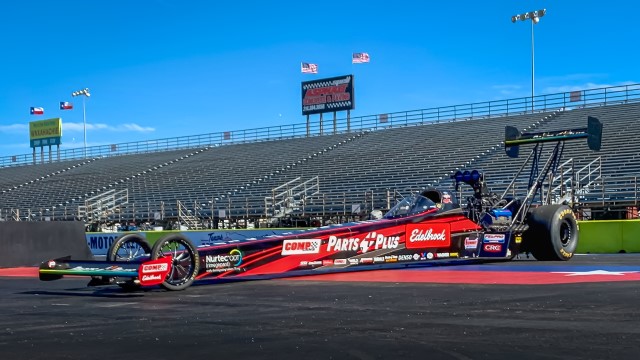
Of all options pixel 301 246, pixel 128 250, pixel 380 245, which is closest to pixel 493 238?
pixel 380 245

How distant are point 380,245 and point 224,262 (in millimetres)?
3543

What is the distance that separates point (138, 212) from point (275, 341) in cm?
3515

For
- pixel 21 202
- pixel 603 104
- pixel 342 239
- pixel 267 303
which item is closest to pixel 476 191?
pixel 342 239

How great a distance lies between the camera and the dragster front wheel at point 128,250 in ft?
41.8

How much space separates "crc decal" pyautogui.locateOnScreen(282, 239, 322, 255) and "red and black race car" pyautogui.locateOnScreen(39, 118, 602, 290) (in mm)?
18

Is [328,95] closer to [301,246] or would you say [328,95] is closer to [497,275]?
[301,246]

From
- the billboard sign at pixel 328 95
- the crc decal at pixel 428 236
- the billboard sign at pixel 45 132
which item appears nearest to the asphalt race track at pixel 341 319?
the crc decal at pixel 428 236

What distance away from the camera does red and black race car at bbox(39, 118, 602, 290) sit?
12.7 meters

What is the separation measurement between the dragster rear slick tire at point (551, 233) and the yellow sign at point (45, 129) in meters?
69.0

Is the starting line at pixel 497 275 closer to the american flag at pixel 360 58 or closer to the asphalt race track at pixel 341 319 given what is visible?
the asphalt race track at pixel 341 319

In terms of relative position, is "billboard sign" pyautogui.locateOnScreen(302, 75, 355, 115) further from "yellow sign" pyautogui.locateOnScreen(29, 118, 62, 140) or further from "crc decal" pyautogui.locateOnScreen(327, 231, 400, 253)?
"crc decal" pyautogui.locateOnScreen(327, 231, 400, 253)

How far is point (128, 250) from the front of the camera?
1554cm

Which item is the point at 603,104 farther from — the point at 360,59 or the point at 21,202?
the point at 21,202

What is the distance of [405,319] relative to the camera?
8727mm
